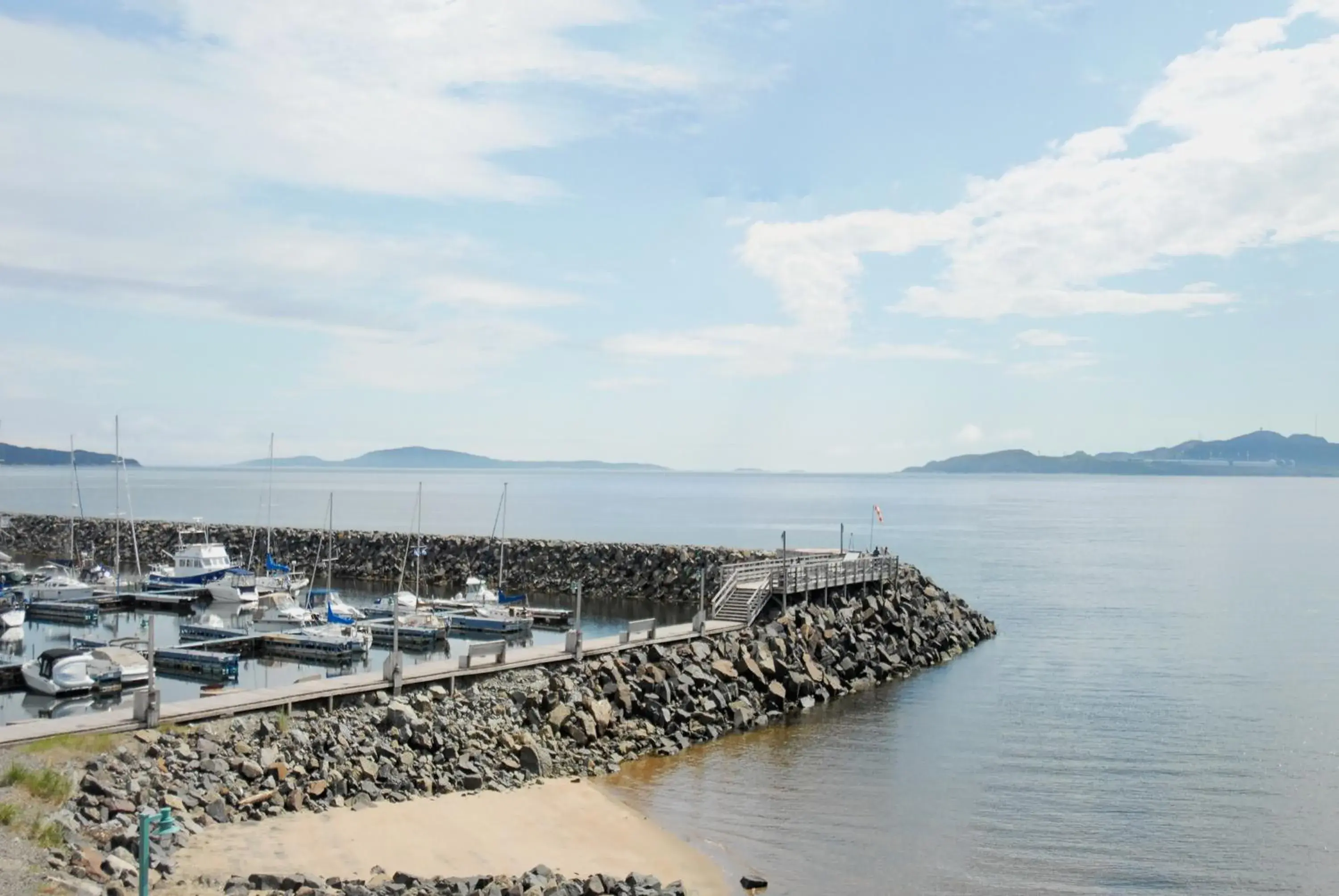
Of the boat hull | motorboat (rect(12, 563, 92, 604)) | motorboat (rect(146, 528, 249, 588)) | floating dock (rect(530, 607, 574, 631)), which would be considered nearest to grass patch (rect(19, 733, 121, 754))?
the boat hull

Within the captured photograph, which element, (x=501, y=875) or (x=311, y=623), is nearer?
(x=501, y=875)

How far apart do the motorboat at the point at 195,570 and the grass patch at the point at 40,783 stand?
4787 cm

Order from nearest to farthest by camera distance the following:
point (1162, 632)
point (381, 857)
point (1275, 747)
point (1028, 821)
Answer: point (381, 857)
point (1028, 821)
point (1275, 747)
point (1162, 632)

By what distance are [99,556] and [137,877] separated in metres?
75.9

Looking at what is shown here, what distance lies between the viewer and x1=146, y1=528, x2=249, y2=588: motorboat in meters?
66.3

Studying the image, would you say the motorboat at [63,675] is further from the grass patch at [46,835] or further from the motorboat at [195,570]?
the motorboat at [195,570]

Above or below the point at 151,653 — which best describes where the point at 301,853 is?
below

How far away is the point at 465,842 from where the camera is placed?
2253 centimetres

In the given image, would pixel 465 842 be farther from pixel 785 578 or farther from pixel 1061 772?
pixel 785 578

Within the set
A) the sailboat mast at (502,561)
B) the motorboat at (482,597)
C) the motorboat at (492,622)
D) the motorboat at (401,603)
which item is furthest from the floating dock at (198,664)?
the sailboat mast at (502,561)

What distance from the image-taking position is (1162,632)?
190ft

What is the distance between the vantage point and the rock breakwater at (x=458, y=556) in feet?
208

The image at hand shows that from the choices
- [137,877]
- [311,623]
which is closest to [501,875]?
[137,877]

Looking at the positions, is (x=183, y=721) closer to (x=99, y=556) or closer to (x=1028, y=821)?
(x=1028, y=821)
